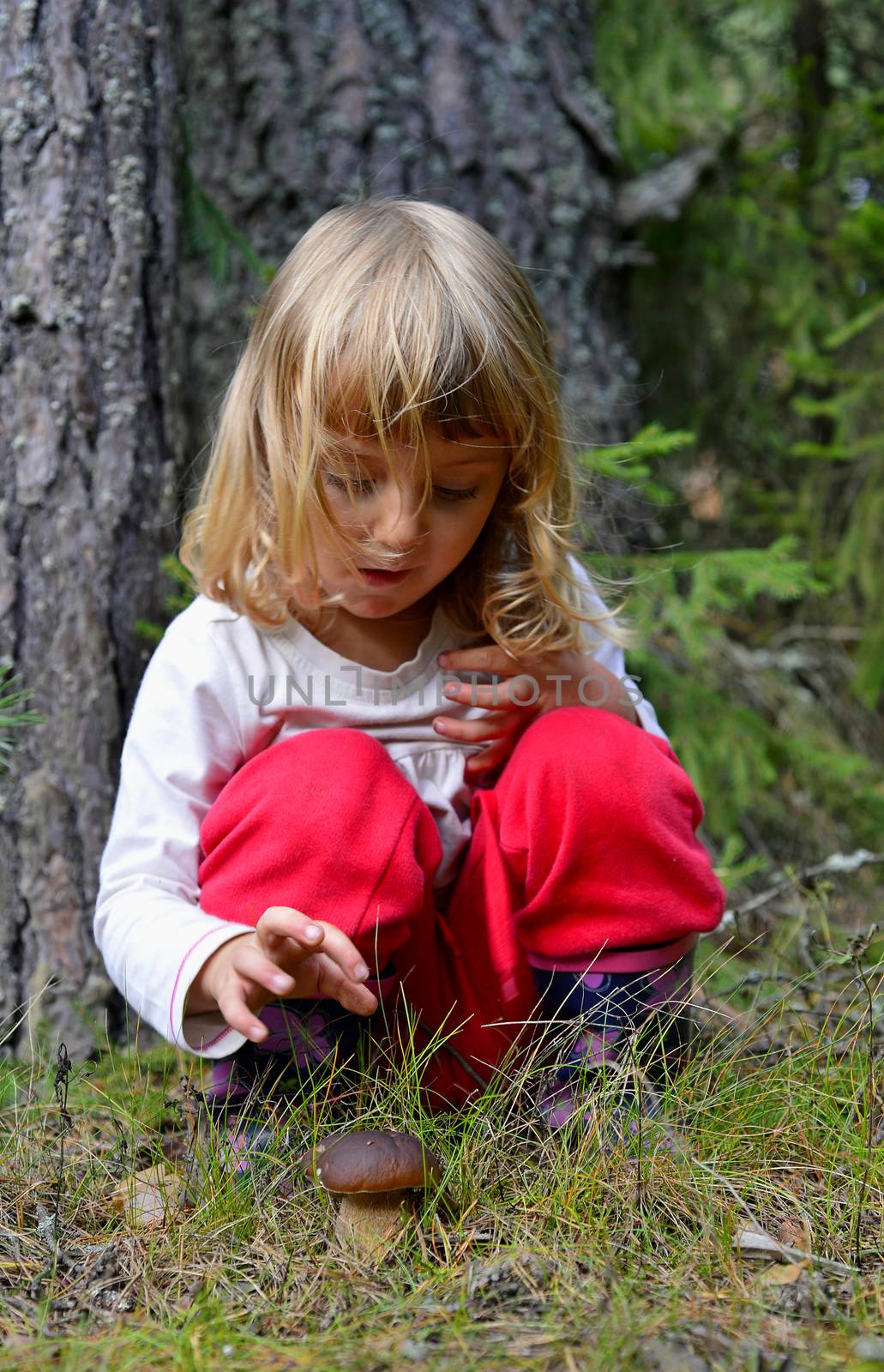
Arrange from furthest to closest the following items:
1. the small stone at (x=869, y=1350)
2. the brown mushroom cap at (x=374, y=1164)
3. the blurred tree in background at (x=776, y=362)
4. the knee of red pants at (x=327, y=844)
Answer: the blurred tree in background at (x=776, y=362), the knee of red pants at (x=327, y=844), the brown mushroom cap at (x=374, y=1164), the small stone at (x=869, y=1350)

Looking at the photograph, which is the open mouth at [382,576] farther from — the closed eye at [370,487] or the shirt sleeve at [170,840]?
the shirt sleeve at [170,840]

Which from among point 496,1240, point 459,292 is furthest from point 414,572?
point 496,1240

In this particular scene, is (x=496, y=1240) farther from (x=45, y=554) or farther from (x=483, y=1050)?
(x=45, y=554)

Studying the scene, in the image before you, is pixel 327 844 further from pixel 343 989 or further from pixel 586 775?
pixel 586 775

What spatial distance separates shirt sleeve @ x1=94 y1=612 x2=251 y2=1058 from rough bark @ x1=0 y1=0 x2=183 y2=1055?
1.10ft

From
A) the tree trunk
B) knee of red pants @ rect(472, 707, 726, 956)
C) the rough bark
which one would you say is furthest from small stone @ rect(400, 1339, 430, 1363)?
the rough bark

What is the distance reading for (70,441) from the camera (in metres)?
2.10

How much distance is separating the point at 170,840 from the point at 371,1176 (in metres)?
0.67

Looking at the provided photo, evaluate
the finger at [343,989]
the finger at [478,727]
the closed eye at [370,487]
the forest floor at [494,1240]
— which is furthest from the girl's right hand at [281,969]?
the closed eye at [370,487]

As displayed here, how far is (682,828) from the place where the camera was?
68.9 inches

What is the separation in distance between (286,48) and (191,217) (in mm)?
722

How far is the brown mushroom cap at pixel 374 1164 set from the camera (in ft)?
4.10

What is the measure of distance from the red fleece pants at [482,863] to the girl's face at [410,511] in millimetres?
242

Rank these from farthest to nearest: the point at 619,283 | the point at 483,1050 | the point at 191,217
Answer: the point at 619,283, the point at 191,217, the point at 483,1050
